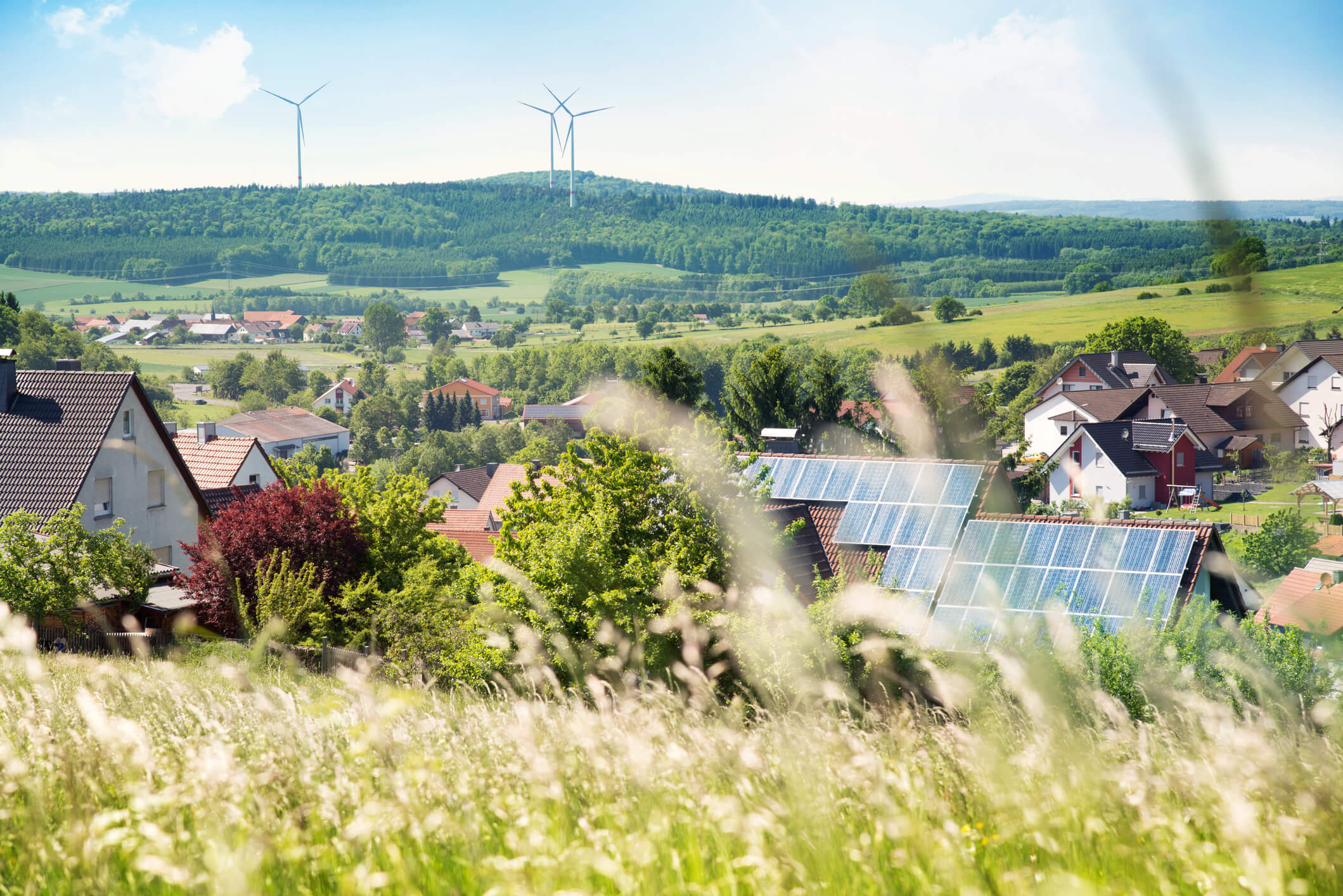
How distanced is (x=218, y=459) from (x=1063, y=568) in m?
27.2

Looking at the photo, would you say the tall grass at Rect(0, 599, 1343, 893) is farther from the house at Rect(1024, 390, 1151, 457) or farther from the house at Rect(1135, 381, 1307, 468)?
the house at Rect(1024, 390, 1151, 457)

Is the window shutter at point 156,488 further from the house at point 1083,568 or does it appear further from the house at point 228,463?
the house at point 1083,568

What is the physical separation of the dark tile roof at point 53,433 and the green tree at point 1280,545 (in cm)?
3920

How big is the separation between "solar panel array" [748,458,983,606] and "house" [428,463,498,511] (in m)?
52.8

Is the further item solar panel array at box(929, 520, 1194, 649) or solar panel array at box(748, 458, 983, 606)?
solar panel array at box(748, 458, 983, 606)

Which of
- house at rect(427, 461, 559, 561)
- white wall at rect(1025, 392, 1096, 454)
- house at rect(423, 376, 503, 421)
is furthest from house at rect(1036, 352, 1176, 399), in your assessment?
house at rect(423, 376, 503, 421)

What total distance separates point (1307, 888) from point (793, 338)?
156 metres

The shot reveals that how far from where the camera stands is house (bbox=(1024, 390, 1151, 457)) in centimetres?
7962

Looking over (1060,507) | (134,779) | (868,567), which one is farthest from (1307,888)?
(1060,507)

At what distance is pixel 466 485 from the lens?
78812 mm

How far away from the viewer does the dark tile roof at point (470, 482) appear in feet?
255

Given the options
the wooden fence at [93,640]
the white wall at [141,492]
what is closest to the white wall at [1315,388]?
the wooden fence at [93,640]

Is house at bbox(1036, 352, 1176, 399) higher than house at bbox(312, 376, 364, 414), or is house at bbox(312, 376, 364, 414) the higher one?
house at bbox(1036, 352, 1176, 399)

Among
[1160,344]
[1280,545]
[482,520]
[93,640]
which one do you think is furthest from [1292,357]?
[1160,344]
